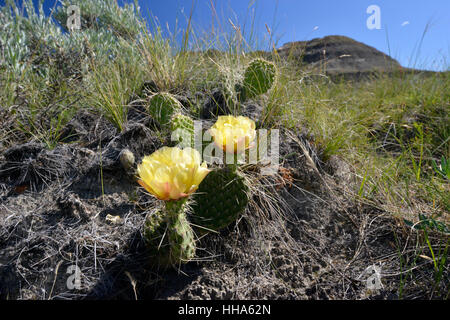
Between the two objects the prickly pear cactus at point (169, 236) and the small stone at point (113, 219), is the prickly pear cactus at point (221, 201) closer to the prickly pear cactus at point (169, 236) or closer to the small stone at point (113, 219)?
the prickly pear cactus at point (169, 236)

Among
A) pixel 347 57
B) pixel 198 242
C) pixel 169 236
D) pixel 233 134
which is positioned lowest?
pixel 198 242

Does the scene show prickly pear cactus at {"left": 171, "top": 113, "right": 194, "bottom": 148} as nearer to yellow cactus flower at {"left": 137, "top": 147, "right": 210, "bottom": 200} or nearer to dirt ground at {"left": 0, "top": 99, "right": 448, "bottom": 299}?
dirt ground at {"left": 0, "top": 99, "right": 448, "bottom": 299}

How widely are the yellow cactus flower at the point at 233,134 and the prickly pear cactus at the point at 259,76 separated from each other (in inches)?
31.9

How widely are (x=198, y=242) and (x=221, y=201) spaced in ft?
0.75

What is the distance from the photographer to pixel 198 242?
4.06ft

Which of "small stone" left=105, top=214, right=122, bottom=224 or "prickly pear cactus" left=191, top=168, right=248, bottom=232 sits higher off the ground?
"prickly pear cactus" left=191, top=168, right=248, bottom=232

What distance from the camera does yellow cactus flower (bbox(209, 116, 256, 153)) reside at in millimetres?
1088

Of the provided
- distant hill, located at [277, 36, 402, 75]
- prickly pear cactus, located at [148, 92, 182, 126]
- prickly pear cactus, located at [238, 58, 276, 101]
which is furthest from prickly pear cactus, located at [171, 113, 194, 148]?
distant hill, located at [277, 36, 402, 75]

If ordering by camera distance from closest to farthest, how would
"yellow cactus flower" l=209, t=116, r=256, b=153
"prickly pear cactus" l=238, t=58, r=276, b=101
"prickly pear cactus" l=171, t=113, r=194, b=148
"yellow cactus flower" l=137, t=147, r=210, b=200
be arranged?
1. "yellow cactus flower" l=137, t=147, r=210, b=200
2. "yellow cactus flower" l=209, t=116, r=256, b=153
3. "prickly pear cactus" l=171, t=113, r=194, b=148
4. "prickly pear cactus" l=238, t=58, r=276, b=101

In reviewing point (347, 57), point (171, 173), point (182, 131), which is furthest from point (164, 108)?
point (347, 57)

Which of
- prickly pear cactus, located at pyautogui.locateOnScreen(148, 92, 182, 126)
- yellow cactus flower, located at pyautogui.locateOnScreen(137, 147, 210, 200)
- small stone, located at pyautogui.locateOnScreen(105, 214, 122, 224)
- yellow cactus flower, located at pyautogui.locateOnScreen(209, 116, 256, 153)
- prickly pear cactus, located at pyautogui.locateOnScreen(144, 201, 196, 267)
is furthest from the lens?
prickly pear cactus, located at pyautogui.locateOnScreen(148, 92, 182, 126)

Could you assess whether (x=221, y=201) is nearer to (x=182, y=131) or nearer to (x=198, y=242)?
(x=198, y=242)

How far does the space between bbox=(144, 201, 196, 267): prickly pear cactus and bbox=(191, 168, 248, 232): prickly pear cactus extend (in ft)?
0.38

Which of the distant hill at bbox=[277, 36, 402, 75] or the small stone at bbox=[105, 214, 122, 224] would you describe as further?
the distant hill at bbox=[277, 36, 402, 75]
